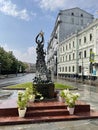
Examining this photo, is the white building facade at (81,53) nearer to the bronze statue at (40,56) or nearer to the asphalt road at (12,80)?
the asphalt road at (12,80)

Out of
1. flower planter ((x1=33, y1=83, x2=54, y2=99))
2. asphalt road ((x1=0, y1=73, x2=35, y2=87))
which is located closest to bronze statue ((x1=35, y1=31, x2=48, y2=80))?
flower planter ((x1=33, y1=83, x2=54, y2=99))

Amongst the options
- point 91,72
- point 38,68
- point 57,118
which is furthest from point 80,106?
point 91,72

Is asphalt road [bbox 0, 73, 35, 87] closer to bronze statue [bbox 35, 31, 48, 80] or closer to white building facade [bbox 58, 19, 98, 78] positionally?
white building facade [bbox 58, 19, 98, 78]

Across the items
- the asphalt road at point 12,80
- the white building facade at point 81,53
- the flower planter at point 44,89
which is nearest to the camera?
the flower planter at point 44,89

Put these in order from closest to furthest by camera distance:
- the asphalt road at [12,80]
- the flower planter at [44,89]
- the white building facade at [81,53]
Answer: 1. the flower planter at [44,89]
2. the asphalt road at [12,80]
3. the white building facade at [81,53]

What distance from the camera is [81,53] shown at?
4681cm

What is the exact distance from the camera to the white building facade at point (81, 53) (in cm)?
3809

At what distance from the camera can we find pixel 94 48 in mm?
38531

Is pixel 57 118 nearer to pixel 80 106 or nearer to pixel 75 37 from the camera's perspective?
pixel 80 106

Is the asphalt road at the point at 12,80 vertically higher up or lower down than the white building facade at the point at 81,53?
lower down

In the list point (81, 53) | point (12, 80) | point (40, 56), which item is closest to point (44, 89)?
point (40, 56)

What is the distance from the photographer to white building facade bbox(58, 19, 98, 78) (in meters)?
38.1

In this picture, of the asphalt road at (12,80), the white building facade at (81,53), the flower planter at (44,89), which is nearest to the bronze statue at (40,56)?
the flower planter at (44,89)

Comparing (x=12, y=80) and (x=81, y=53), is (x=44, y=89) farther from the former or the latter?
(x=81, y=53)
